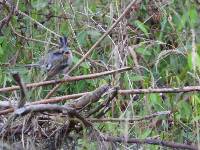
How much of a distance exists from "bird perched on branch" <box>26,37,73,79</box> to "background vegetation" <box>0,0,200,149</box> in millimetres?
89

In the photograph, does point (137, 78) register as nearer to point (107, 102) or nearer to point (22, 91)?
point (107, 102)

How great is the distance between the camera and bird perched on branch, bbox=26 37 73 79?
2.95 meters

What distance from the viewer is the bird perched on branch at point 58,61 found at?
295 cm

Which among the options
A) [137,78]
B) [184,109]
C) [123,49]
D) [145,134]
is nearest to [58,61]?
[123,49]

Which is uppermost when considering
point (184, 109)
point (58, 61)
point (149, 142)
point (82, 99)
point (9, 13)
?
point (9, 13)

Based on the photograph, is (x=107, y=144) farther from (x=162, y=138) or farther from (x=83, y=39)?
(x=83, y=39)

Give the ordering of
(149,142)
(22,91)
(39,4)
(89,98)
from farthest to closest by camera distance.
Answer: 1. (39,4)
2. (149,142)
3. (89,98)
4. (22,91)

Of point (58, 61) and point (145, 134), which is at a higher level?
point (58, 61)

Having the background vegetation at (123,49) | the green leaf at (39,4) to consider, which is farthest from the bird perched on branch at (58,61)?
the green leaf at (39,4)

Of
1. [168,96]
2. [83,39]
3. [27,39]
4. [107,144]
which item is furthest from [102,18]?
[107,144]

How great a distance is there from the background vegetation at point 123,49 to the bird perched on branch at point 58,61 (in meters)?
0.09

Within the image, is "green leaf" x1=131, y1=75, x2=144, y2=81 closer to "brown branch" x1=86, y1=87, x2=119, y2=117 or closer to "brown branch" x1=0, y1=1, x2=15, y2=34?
"brown branch" x1=86, y1=87, x2=119, y2=117

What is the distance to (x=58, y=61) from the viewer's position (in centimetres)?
299

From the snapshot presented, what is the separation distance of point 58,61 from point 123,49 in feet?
1.11
